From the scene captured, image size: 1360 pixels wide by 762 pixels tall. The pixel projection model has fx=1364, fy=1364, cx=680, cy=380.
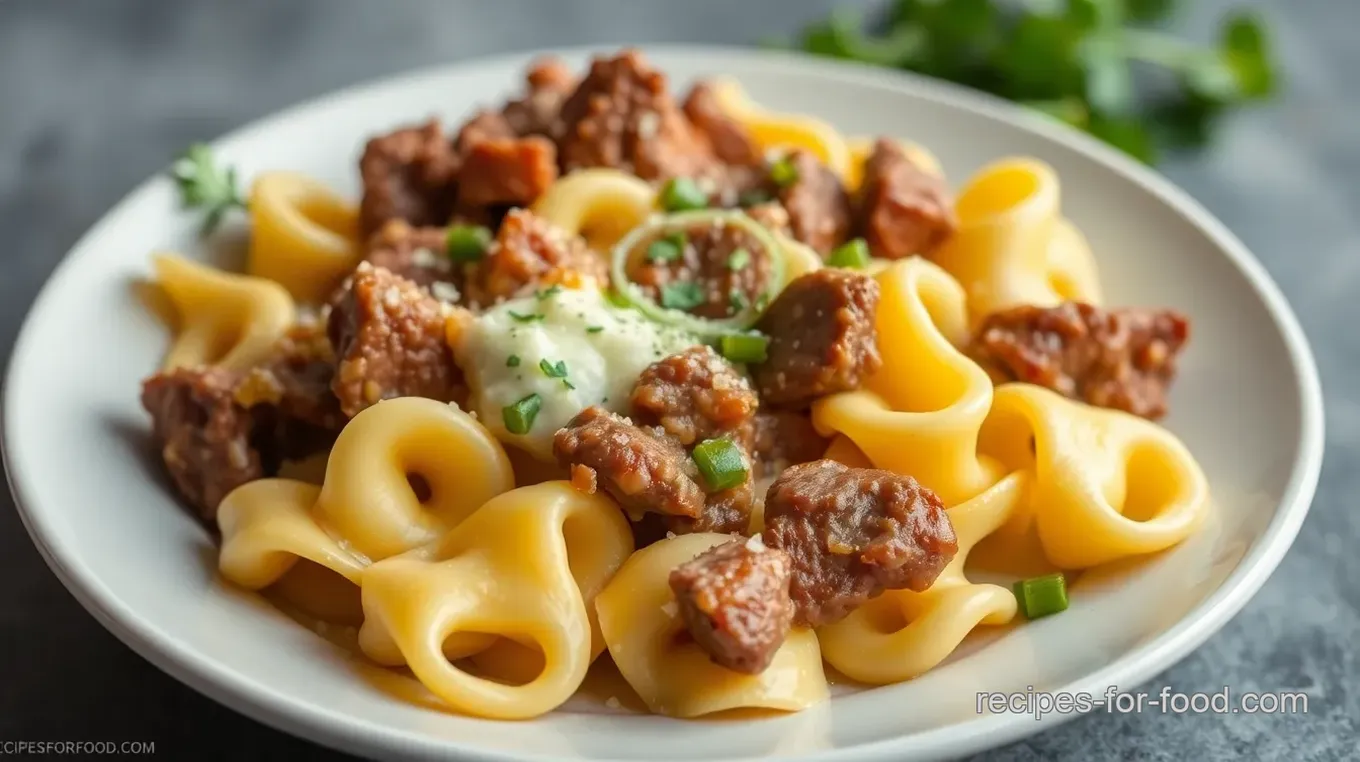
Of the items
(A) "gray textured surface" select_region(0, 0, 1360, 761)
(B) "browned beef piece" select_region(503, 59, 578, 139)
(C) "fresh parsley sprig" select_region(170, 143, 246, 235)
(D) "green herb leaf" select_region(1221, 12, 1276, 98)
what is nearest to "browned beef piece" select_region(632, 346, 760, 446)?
(A) "gray textured surface" select_region(0, 0, 1360, 761)

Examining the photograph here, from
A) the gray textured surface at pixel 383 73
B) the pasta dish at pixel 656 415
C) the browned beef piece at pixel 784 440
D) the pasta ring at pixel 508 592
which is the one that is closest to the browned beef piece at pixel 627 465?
the pasta dish at pixel 656 415

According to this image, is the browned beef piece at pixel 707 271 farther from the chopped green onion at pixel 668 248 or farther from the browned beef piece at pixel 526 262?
the browned beef piece at pixel 526 262

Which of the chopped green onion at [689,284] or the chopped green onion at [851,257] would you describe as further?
the chopped green onion at [851,257]

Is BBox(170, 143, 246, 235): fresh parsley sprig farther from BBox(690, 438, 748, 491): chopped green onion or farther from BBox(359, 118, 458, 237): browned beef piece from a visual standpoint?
BBox(690, 438, 748, 491): chopped green onion

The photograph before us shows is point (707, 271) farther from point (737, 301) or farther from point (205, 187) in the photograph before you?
point (205, 187)

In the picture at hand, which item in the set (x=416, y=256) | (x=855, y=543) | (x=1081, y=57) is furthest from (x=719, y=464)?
(x=1081, y=57)

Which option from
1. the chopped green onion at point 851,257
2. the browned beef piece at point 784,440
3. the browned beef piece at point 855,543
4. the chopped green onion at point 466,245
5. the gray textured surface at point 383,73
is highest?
the chopped green onion at point 466,245

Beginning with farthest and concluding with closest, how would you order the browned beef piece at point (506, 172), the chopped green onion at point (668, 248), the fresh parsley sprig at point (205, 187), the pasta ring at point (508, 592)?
the fresh parsley sprig at point (205, 187) < the browned beef piece at point (506, 172) < the chopped green onion at point (668, 248) < the pasta ring at point (508, 592)
